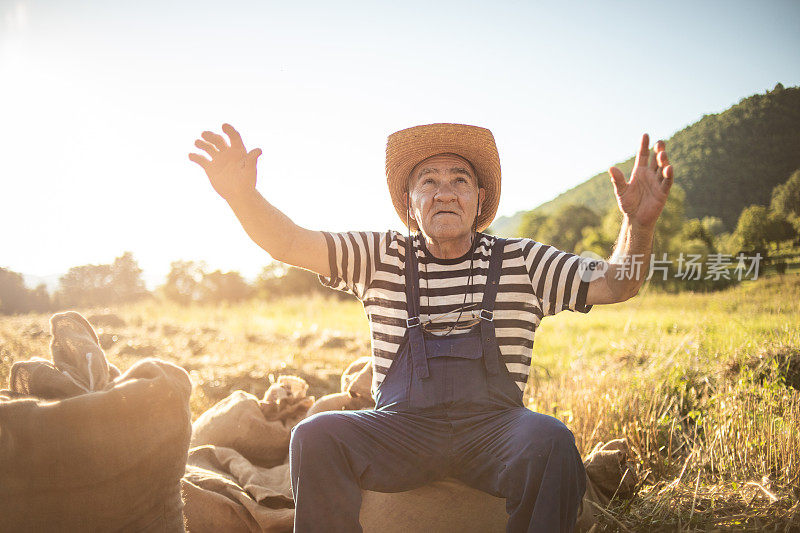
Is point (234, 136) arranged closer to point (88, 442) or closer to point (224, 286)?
point (88, 442)

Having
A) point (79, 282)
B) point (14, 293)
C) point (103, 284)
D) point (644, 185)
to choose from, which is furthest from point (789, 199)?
point (103, 284)

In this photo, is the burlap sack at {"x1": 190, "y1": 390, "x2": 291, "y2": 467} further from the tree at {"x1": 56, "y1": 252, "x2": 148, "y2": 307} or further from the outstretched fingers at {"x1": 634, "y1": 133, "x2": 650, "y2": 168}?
the tree at {"x1": 56, "y1": 252, "x2": 148, "y2": 307}

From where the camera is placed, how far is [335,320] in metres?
14.0

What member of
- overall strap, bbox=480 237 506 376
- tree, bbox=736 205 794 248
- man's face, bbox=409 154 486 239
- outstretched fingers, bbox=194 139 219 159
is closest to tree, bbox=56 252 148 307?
outstretched fingers, bbox=194 139 219 159

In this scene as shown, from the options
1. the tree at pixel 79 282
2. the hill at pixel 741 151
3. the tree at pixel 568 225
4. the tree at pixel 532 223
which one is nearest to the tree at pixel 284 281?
the tree at pixel 79 282

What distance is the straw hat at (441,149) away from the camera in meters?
3.09

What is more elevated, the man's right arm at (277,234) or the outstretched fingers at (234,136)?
the outstretched fingers at (234,136)

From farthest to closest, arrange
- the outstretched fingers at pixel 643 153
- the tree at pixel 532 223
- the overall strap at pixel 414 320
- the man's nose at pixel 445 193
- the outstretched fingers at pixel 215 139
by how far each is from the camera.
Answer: the tree at pixel 532 223
the man's nose at pixel 445 193
the overall strap at pixel 414 320
the outstretched fingers at pixel 215 139
the outstretched fingers at pixel 643 153

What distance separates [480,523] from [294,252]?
1641 millimetres

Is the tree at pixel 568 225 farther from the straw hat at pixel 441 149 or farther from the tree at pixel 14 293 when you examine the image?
the straw hat at pixel 441 149

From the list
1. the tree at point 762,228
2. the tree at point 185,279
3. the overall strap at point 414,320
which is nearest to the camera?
the overall strap at point 414,320

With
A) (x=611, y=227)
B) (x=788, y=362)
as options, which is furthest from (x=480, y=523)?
(x=611, y=227)

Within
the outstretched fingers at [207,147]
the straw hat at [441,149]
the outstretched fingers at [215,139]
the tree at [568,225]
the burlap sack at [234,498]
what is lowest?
the burlap sack at [234,498]

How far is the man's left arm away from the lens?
7.46 ft
